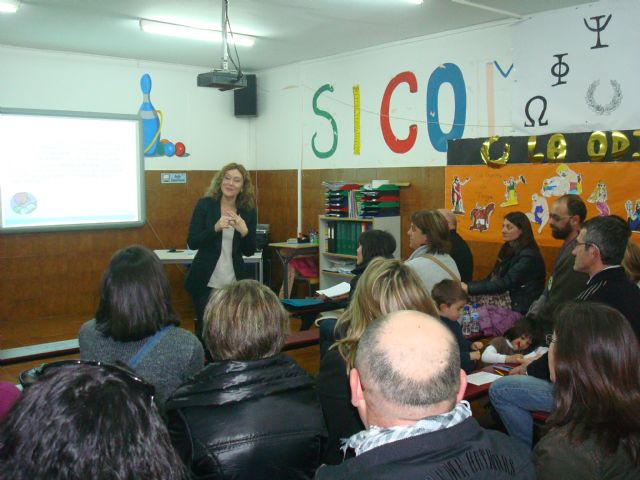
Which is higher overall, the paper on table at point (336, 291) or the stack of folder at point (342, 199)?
the stack of folder at point (342, 199)

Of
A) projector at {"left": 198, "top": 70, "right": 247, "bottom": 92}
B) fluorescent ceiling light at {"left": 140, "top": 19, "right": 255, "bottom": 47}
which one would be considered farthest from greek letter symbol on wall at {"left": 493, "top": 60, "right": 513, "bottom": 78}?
fluorescent ceiling light at {"left": 140, "top": 19, "right": 255, "bottom": 47}

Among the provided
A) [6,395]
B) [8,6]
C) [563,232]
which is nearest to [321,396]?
[6,395]

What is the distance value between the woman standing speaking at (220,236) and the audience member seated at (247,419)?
2.29 metres

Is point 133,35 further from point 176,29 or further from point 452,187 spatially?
point 452,187

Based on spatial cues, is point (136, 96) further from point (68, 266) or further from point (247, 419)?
point (247, 419)

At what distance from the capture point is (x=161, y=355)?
7.16ft

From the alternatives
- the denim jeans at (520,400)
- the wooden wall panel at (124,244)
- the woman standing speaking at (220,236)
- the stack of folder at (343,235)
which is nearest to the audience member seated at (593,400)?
the denim jeans at (520,400)

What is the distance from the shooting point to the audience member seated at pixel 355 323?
2207 mm

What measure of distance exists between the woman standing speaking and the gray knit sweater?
6.27 ft

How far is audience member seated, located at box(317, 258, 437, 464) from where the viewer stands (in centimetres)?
221

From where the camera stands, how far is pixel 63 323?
6.96 m

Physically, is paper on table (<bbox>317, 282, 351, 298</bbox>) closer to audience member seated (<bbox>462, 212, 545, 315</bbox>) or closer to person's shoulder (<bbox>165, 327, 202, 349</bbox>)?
audience member seated (<bbox>462, 212, 545, 315</bbox>)

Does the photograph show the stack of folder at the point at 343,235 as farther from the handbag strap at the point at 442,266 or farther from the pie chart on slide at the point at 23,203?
the pie chart on slide at the point at 23,203

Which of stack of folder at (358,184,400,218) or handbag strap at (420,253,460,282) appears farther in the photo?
stack of folder at (358,184,400,218)
